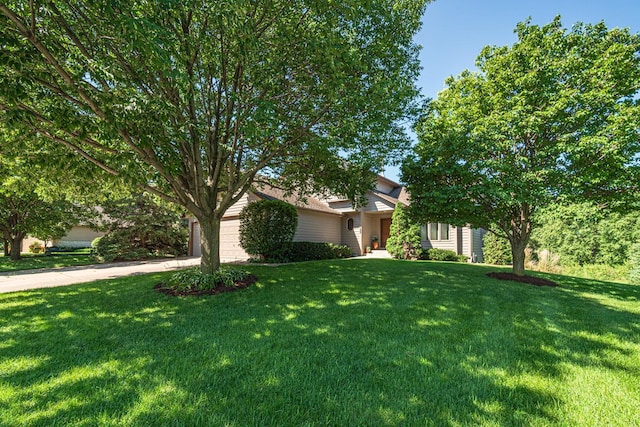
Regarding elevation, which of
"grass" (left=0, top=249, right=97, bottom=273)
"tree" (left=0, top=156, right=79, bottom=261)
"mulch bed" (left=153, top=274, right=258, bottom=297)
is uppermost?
"tree" (left=0, top=156, right=79, bottom=261)

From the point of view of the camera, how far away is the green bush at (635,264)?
13.8m

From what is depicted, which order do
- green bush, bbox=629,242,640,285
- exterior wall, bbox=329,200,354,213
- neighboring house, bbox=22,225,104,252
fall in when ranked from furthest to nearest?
neighboring house, bbox=22,225,104,252, exterior wall, bbox=329,200,354,213, green bush, bbox=629,242,640,285

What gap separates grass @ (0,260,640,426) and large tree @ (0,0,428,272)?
9.72 feet

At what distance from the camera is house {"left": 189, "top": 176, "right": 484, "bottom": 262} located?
48.3 feet

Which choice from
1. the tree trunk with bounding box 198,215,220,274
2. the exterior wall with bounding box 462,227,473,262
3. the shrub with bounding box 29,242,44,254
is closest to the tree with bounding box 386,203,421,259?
the exterior wall with bounding box 462,227,473,262

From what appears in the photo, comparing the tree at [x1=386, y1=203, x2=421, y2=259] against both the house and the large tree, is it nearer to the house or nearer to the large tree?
the house

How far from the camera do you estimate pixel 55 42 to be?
16.0 feet

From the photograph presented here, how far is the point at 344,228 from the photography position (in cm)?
1867

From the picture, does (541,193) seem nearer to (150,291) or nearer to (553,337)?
(553,337)

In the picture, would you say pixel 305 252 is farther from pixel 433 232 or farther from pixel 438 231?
pixel 438 231

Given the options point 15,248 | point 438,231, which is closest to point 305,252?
point 438,231

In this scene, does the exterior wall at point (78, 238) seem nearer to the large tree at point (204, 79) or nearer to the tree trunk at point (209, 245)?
the large tree at point (204, 79)

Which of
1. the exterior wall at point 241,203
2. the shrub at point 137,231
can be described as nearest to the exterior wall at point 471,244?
the exterior wall at point 241,203

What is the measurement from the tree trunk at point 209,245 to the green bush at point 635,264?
19571mm
